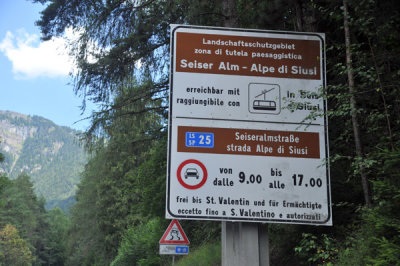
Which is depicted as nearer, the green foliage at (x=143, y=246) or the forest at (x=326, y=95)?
the forest at (x=326, y=95)

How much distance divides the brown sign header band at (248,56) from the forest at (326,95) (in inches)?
16.5

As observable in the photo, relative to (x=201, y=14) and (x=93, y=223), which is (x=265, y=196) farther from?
(x=93, y=223)

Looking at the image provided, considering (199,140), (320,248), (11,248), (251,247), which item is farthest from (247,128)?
(11,248)

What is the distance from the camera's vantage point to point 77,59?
413 inches

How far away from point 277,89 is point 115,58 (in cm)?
601

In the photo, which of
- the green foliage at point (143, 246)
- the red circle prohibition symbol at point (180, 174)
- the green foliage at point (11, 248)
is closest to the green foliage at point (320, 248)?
the red circle prohibition symbol at point (180, 174)

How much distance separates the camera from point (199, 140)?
213 inches

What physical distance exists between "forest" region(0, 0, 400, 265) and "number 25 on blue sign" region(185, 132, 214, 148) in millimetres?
1470

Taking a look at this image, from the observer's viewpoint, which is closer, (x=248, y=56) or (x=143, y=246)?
(x=248, y=56)

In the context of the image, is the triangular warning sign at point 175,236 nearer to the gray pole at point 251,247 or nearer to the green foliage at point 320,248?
the green foliage at point 320,248

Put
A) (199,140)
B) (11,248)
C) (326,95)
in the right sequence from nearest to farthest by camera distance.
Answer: (326,95), (199,140), (11,248)

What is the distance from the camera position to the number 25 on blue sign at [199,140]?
17.8 ft

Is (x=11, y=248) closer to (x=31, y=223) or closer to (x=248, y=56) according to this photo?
(x=31, y=223)

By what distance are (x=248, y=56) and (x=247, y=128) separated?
100cm
